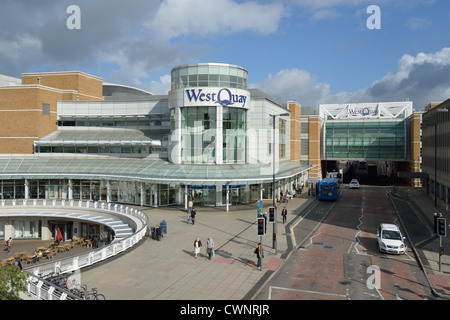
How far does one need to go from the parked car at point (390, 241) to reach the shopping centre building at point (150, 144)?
14.1 m

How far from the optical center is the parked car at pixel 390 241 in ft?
74.5

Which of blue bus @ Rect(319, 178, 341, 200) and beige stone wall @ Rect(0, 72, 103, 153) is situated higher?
beige stone wall @ Rect(0, 72, 103, 153)

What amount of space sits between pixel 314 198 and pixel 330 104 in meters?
44.1

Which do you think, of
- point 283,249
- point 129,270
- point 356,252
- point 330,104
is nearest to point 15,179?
point 129,270

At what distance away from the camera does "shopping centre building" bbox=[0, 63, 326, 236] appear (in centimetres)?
4119

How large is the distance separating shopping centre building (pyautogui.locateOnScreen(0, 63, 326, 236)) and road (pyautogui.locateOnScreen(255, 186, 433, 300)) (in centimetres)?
1118

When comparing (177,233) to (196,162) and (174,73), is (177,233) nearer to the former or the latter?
(196,162)

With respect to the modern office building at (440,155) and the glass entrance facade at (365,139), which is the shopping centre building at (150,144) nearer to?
the modern office building at (440,155)

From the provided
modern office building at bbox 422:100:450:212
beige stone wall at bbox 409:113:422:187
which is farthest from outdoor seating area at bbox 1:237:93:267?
beige stone wall at bbox 409:113:422:187

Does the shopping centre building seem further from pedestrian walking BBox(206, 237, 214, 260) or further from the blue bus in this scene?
pedestrian walking BBox(206, 237, 214, 260)

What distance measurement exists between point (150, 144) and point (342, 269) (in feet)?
107

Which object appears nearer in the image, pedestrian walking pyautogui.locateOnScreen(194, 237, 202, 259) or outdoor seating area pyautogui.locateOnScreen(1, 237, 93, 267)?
pedestrian walking pyautogui.locateOnScreen(194, 237, 202, 259)

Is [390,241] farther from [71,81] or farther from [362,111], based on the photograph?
[362,111]

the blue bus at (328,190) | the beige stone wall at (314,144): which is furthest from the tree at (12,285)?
the beige stone wall at (314,144)
